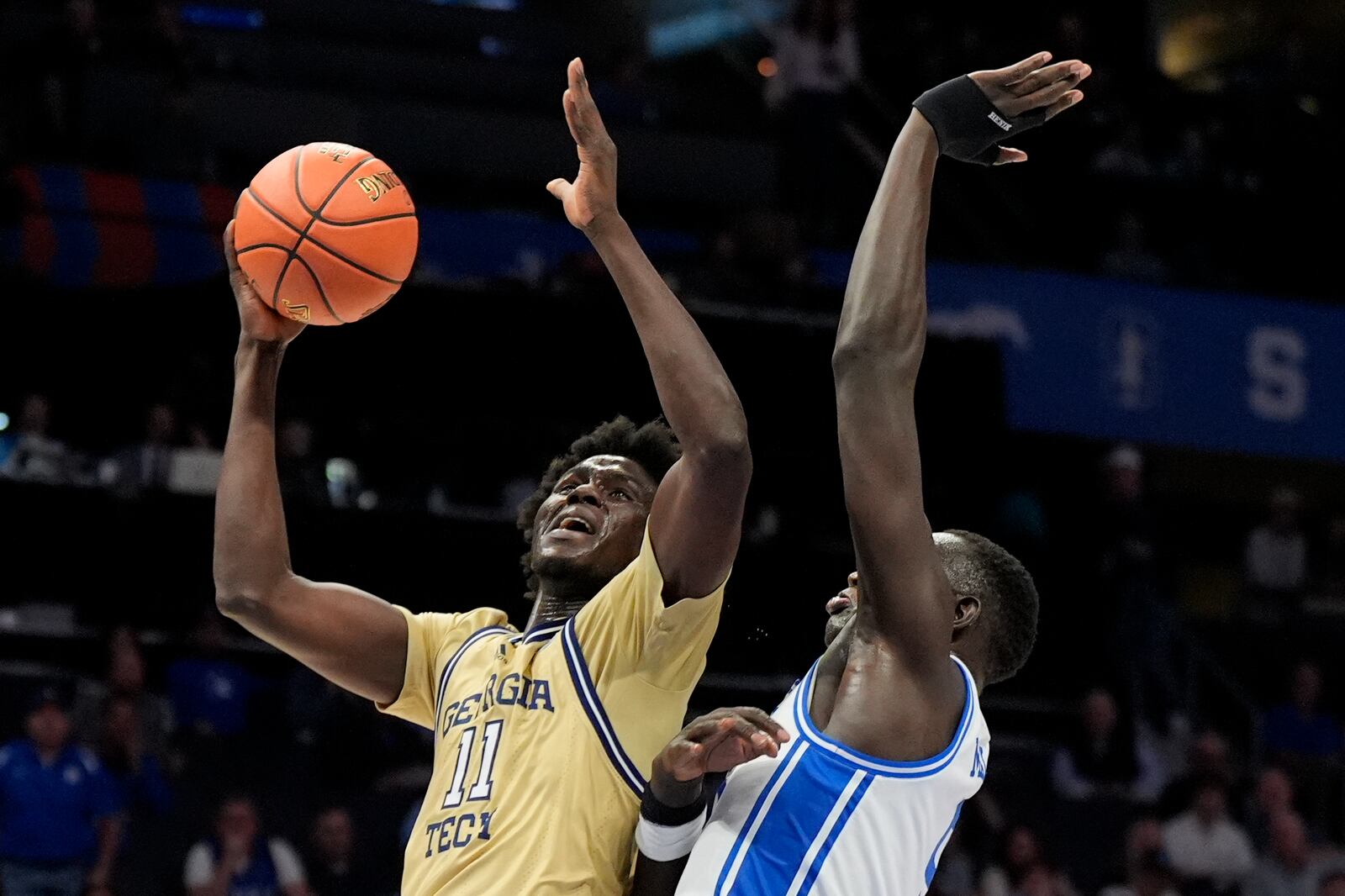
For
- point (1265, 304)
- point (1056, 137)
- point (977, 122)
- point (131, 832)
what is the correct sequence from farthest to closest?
point (1056, 137) < point (1265, 304) < point (131, 832) < point (977, 122)

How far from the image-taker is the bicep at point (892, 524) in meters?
3.70

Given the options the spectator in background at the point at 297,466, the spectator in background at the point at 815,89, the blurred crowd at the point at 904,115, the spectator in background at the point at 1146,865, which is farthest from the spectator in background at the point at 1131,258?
the spectator in background at the point at 297,466

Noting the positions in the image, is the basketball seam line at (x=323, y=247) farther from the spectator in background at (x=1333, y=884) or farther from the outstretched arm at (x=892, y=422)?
the spectator in background at (x=1333, y=884)

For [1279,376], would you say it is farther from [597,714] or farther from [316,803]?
[597,714]

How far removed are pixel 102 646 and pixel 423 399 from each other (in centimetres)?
304

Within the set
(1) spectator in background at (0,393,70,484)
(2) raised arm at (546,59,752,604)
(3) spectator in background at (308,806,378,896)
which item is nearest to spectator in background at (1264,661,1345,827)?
(3) spectator in background at (308,806,378,896)

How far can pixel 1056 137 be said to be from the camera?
57.9 ft

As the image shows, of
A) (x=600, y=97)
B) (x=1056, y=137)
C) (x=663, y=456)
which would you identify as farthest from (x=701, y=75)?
(x=663, y=456)

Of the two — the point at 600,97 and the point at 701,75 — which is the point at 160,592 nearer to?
the point at 600,97

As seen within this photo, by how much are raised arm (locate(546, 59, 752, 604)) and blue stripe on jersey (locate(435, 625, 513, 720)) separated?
2.51 feet

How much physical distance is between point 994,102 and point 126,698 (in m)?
7.90

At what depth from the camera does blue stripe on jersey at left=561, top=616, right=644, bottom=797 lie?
4293 mm

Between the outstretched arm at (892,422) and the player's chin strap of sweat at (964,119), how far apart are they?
4 cm

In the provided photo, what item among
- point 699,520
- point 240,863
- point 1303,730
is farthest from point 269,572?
point 1303,730
